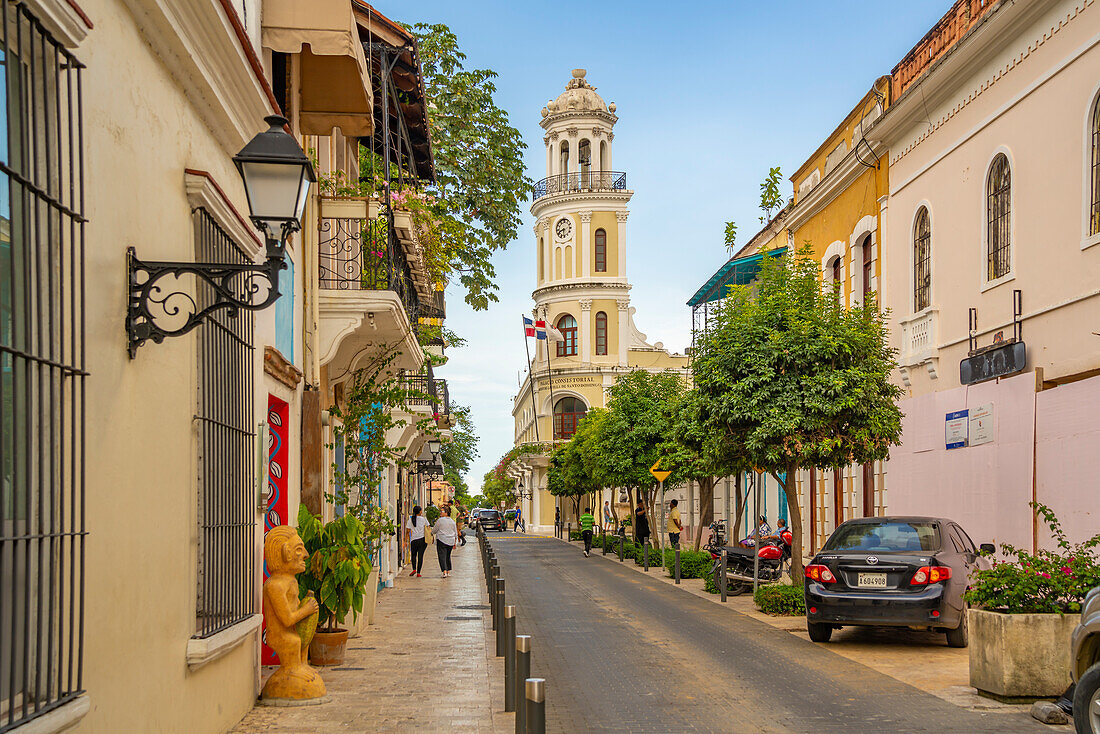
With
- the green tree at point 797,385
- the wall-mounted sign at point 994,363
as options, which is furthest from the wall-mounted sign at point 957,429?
the green tree at point 797,385

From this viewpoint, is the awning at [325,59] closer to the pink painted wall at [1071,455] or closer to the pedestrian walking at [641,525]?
the pink painted wall at [1071,455]

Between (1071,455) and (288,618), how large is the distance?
11.5m

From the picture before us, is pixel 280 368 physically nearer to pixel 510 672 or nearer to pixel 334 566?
pixel 334 566

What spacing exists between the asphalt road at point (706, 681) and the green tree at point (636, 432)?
627 inches

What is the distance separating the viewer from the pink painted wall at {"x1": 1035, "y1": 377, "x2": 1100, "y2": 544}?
49.8 ft

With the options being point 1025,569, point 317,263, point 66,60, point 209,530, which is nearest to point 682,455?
point 317,263

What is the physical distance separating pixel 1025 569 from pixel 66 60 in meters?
8.57

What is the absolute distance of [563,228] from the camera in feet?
229

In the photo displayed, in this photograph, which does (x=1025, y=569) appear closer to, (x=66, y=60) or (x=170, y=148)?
(x=170, y=148)

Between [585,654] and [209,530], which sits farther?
[585,654]

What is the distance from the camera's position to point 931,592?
1249cm

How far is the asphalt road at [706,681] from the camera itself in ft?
29.6

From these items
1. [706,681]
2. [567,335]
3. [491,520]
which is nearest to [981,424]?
[706,681]

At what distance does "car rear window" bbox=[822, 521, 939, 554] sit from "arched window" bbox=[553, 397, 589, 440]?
190 feet
